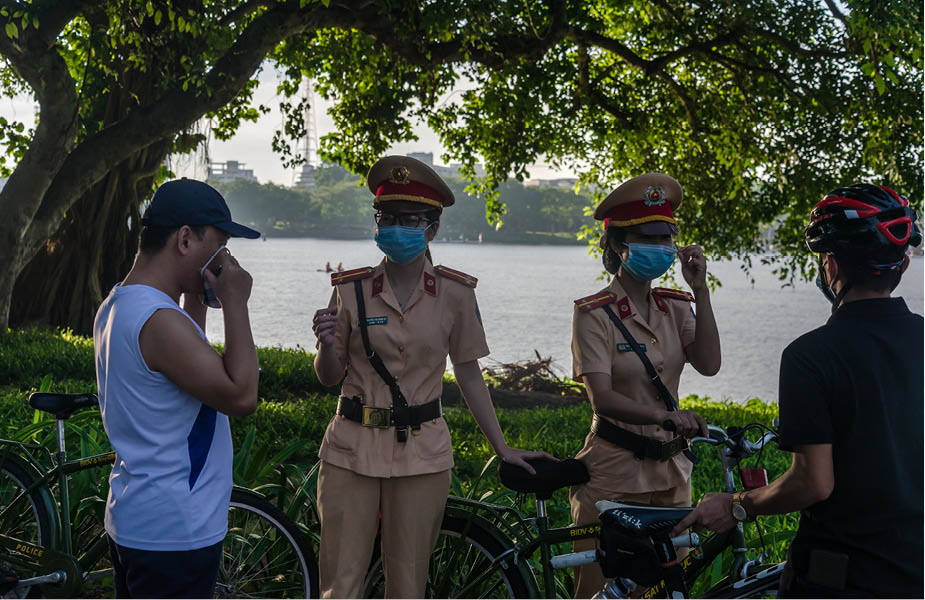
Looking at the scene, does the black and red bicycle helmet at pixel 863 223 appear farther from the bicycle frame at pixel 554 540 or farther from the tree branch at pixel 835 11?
the tree branch at pixel 835 11

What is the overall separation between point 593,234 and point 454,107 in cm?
340

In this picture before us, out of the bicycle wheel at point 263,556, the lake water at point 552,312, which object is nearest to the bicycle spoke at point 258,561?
the bicycle wheel at point 263,556

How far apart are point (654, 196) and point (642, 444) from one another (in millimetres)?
919

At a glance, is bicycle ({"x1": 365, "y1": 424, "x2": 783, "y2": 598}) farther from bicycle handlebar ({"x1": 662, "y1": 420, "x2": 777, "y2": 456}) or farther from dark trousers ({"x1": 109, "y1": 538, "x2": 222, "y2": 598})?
dark trousers ({"x1": 109, "y1": 538, "x2": 222, "y2": 598})

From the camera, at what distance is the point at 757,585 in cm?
260

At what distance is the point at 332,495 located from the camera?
9.81 ft

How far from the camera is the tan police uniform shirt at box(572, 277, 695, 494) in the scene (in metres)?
3.03

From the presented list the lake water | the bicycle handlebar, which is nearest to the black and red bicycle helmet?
the bicycle handlebar

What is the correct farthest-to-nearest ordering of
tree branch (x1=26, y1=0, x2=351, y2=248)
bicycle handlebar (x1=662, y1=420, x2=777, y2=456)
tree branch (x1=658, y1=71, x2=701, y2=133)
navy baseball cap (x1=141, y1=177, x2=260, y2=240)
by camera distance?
tree branch (x1=658, y1=71, x2=701, y2=133) → tree branch (x1=26, y1=0, x2=351, y2=248) → bicycle handlebar (x1=662, y1=420, x2=777, y2=456) → navy baseball cap (x1=141, y1=177, x2=260, y2=240)

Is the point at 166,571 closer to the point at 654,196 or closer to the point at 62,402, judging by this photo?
the point at 62,402

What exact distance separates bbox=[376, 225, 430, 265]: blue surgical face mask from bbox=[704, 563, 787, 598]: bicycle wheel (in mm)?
1548

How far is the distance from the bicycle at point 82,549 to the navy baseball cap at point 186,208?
4.80 ft

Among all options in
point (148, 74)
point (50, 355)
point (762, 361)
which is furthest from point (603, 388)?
point (762, 361)

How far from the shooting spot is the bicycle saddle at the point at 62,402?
11.6 feet
